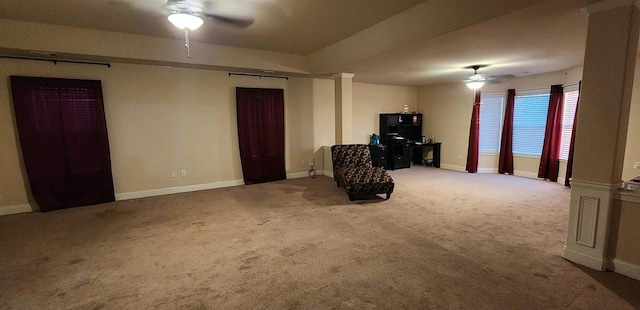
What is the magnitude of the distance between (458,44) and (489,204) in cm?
246

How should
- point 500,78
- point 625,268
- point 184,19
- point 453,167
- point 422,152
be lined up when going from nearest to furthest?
point 625,268 → point 184,19 → point 500,78 → point 453,167 → point 422,152

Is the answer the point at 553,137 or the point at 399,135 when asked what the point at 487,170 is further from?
the point at 399,135

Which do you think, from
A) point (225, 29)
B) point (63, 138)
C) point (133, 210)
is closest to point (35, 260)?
point (133, 210)

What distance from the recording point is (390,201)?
4590 mm

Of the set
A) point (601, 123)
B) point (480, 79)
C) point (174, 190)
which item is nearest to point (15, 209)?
point (174, 190)

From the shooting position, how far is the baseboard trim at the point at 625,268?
236 cm

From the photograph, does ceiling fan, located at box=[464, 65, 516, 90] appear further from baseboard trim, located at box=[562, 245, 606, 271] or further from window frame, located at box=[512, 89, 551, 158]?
baseboard trim, located at box=[562, 245, 606, 271]

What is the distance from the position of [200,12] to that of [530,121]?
7059mm

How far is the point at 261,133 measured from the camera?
594 cm

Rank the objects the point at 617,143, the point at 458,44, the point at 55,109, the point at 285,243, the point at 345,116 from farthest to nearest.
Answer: the point at 345,116 < the point at 55,109 < the point at 458,44 < the point at 285,243 < the point at 617,143

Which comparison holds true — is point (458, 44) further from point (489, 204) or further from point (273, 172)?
point (273, 172)

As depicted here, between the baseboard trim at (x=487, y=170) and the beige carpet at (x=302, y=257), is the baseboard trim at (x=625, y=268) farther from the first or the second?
the baseboard trim at (x=487, y=170)

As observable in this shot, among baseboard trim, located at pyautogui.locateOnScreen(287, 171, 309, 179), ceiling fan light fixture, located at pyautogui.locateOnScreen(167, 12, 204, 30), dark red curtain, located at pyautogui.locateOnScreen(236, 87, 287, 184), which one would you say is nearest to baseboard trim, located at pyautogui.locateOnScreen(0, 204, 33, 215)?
dark red curtain, located at pyautogui.locateOnScreen(236, 87, 287, 184)

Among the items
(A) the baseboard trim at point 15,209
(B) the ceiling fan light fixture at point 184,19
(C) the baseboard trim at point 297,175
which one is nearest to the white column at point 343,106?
(C) the baseboard trim at point 297,175
